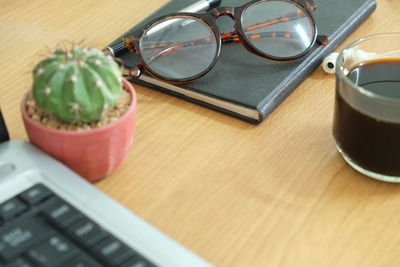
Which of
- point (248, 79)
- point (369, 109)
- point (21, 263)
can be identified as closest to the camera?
point (21, 263)

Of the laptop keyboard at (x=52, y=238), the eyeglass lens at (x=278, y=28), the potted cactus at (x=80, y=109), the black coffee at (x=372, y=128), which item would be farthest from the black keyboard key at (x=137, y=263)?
the eyeglass lens at (x=278, y=28)

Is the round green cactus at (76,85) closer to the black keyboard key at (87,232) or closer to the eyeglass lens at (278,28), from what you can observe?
the black keyboard key at (87,232)

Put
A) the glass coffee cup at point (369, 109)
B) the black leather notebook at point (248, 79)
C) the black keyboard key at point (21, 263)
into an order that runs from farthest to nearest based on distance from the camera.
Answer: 1. the black leather notebook at point (248, 79)
2. the glass coffee cup at point (369, 109)
3. the black keyboard key at point (21, 263)

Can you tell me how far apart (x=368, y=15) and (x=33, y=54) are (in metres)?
0.43

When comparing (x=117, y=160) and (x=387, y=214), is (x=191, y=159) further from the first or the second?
(x=387, y=214)

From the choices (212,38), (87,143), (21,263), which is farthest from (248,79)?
(21,263)

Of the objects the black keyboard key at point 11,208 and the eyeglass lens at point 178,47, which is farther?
the eyeglass lens at point 178,47

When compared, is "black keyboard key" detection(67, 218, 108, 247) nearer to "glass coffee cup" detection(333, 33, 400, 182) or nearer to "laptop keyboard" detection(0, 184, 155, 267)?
"laptop keyboard" detection(0, 184, 155, 267)

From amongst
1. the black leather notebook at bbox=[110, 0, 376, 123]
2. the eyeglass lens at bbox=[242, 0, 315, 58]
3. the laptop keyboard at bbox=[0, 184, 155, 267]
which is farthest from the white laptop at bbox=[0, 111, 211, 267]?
the eyeglass lens at bbox=[242, 0, 315, 58]

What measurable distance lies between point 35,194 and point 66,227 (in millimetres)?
44

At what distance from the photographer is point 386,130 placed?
1.67 feet

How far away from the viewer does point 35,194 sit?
0.45 metres

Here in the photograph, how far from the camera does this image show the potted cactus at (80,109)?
45 cm

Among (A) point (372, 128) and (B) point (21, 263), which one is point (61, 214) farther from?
(A) point (372, 128)
